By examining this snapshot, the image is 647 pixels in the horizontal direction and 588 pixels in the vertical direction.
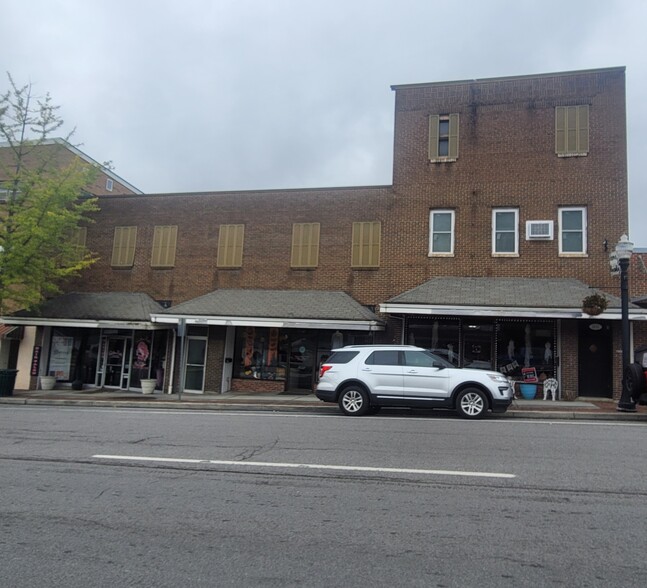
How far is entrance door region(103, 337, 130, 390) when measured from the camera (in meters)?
21.5

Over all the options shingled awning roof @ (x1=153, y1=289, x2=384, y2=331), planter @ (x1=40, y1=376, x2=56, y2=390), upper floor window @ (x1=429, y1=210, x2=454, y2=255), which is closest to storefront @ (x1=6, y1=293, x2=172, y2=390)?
planter @ (x1=40, y1=376, x2=56, y2=390)

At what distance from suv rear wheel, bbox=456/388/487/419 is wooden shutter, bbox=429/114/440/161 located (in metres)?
9.82

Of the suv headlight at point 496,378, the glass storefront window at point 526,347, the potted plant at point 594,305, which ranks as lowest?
the suv headlight at point 496,378

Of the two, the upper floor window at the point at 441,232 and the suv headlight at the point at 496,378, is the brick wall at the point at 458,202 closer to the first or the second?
the upper floor window at the point at 441,232

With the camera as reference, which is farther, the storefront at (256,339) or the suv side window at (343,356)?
the storefront at (256,339)

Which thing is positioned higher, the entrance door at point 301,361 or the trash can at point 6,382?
the entrance door at point 301,361

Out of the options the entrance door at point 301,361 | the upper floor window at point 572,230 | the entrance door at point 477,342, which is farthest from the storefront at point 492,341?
the entrance door at point 301,361

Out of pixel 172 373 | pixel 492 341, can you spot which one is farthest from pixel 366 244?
pixel 172 373

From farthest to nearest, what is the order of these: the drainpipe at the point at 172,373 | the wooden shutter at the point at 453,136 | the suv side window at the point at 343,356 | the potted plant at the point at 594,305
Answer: the drainpipe at the point at 172,373 → the wooden shutter at the point at 453,136 → the potted plant at the point at 594,305 → the suv side window at the point at 343,356

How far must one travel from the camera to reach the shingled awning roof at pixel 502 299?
16000 mm

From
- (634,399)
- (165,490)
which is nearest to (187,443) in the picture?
(165,490)

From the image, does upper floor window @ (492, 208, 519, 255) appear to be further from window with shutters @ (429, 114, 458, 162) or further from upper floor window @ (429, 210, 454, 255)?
window with shutters @ (429, 114, 458, 162)

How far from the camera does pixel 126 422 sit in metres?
12.1

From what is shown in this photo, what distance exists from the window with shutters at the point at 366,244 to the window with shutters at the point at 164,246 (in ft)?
23.7
